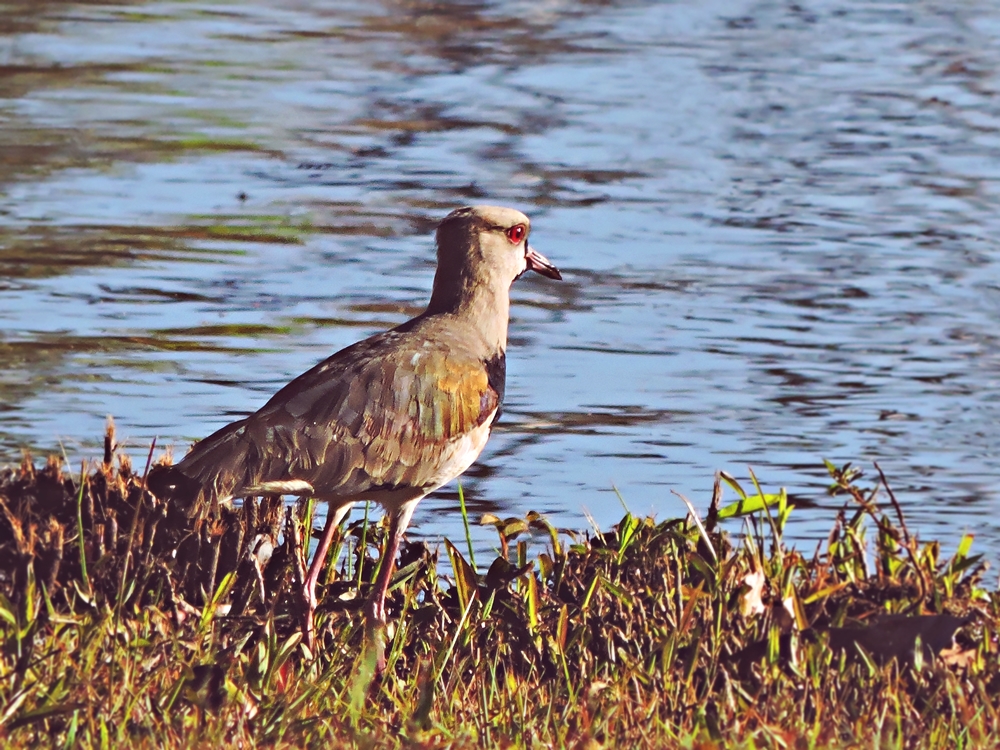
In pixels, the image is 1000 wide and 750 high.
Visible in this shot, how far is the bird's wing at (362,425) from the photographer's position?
19.9 ft

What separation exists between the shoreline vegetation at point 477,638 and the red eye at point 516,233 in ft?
3.62

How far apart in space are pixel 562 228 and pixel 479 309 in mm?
5849

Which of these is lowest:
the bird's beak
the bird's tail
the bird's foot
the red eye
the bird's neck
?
the bird's foot

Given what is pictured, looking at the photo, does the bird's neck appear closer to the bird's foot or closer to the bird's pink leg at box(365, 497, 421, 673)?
the bird's pink leg at box(365, 497, 421, 673)

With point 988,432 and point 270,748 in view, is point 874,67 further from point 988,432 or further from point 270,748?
point 270,748

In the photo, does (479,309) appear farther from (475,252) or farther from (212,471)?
(212,471)

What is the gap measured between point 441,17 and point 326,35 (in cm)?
159

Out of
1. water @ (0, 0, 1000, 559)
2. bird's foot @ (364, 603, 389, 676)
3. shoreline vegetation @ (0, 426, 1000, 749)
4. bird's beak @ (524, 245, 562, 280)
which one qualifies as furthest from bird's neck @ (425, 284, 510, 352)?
bird's foot @ (364, 603, 389, 676)

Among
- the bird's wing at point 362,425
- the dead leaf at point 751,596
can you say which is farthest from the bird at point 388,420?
the dead leaf at point 751,596

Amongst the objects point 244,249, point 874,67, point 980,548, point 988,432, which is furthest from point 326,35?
point 980,548

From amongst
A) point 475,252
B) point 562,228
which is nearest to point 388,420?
point 475,252

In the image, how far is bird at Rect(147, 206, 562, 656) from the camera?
6082 millimetres

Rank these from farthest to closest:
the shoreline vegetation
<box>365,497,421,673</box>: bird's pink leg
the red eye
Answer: the red eye, <box>365,497,421,673</box>: bird's pink leg, the shoreline vegetation

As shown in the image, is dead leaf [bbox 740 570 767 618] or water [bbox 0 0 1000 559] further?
water [bbox 0 0 1000 559]
